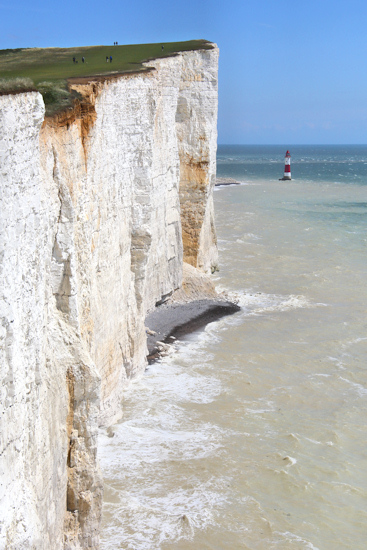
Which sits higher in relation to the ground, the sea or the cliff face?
the cliff face

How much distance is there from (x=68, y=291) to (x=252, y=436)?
5462 millimetres

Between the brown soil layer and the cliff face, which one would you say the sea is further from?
the cliff face

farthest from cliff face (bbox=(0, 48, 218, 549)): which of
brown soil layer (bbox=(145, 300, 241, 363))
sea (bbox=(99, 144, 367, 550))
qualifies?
brown soil layer (bbox=(145, 300, 241, 363))

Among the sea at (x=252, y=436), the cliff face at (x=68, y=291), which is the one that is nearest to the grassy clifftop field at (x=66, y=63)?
the cliff face at (x=68, y=291)

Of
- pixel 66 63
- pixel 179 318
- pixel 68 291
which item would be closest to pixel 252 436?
pixel 68 291

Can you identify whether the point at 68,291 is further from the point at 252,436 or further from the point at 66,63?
the point at 66,63

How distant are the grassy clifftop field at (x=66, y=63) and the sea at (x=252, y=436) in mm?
5790

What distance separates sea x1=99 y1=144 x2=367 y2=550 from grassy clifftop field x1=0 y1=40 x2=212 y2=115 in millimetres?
5790

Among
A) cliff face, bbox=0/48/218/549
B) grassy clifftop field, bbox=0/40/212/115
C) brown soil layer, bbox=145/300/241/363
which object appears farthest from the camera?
brown soil layer, bbox=145/300/241/363

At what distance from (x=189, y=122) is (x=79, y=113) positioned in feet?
42.1

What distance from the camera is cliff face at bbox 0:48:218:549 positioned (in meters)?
5.57

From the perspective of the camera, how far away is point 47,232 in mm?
7219

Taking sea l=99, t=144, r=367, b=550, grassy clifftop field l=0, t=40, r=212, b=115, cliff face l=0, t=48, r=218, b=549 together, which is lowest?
sea l=99, t=144, r=367, b=550

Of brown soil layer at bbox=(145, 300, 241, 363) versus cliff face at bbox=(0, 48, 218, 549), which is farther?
brown soil layer at bbox=(145, 300, 241, 363)
